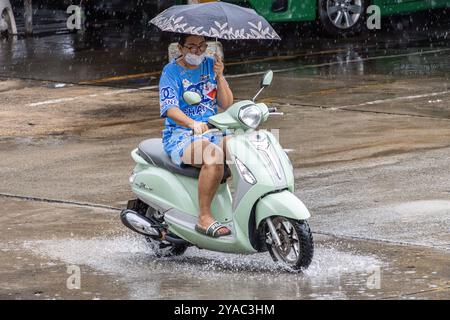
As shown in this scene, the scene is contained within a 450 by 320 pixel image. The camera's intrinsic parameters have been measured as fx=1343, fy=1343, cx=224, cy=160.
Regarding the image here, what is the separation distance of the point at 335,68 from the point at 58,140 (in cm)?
518

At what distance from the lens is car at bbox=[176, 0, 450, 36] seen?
1825 centimetres

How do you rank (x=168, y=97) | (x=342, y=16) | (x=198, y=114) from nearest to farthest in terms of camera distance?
(x=168, y=97)
(x=198, y=114)
(x=342, y=16)

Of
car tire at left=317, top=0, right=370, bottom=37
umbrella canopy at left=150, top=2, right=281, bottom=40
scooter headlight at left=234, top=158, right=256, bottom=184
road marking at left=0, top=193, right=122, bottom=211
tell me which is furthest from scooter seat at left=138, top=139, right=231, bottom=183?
car tire at left=317, top=0, right=370, bottom=37

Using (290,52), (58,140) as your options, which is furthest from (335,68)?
(58,140)

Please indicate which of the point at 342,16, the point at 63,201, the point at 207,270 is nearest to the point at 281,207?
the point at 207,270

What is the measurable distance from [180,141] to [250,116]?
508 millimetres

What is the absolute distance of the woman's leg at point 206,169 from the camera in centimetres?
781

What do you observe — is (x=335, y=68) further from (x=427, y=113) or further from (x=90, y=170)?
(x=90, y=170)

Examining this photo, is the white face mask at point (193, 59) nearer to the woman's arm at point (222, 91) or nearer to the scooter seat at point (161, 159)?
the woman's arm at point (222, 91)

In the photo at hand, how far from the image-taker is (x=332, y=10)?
1888cm

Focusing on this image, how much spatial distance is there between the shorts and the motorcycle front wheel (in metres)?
0.63

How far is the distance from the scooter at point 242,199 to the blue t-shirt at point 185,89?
10.6 inches

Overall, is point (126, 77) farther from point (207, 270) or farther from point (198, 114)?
point (207, 270)

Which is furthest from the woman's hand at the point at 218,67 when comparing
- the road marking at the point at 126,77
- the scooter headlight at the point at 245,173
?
the road marking at the point at 126,77
